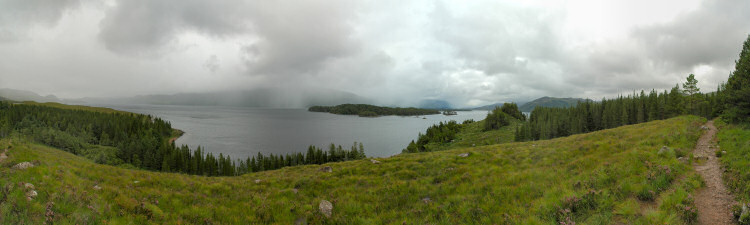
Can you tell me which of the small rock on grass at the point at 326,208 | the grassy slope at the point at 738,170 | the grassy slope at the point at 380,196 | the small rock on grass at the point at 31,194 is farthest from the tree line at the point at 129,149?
the grassy slope at the point at 738,170

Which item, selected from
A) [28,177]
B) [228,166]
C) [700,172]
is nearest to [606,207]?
[700,172]

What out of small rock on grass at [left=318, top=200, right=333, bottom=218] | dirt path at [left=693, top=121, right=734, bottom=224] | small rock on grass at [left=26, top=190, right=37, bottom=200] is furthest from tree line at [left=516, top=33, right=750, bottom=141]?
small rock on grass at [left=26, top=190, right=37, bottom=200]

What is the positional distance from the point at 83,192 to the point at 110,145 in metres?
135

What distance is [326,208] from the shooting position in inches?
392

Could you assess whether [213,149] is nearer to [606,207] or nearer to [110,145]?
[110,145]

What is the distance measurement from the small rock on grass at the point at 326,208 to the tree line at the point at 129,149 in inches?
2431

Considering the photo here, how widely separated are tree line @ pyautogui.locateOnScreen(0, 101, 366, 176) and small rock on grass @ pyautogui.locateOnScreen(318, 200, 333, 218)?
61.7 meters

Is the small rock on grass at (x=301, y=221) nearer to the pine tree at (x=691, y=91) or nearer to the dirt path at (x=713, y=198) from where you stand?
the dirt path at (x=713, y=198)

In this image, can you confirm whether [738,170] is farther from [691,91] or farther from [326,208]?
[691,91]

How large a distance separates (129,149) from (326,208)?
110 meters

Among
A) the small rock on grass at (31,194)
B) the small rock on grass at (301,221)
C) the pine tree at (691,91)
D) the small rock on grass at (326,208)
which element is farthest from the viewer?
the pine tree at (691,91)

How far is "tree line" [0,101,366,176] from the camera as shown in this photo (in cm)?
6806

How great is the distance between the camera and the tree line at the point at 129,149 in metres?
68.1

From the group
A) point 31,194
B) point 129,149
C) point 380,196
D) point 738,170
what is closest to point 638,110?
point 738,170
